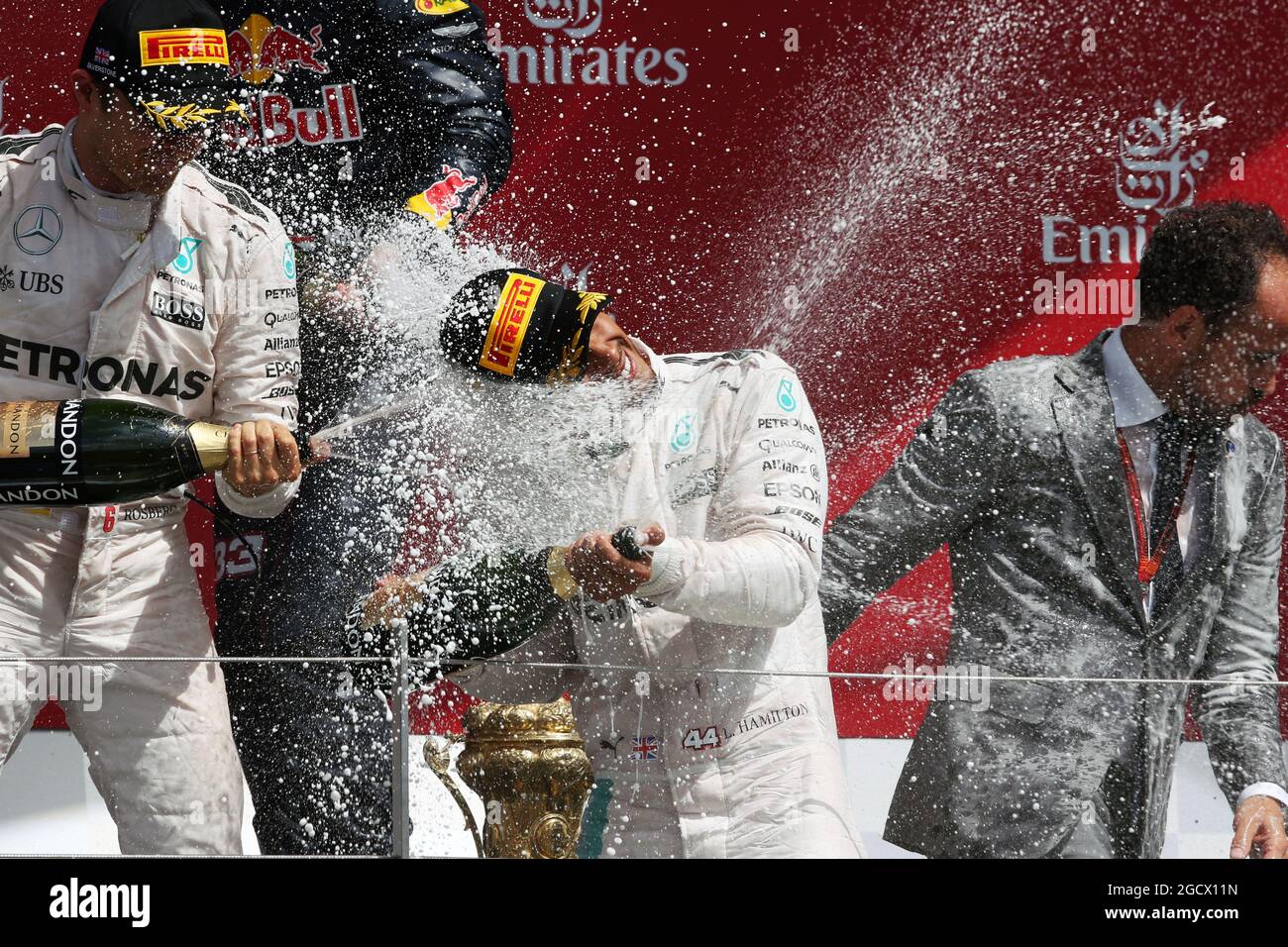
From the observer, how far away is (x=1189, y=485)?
2.56 meters

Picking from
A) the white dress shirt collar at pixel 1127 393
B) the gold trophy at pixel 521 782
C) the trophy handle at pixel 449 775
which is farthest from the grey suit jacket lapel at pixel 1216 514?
the trophy handle at pixel 449 775

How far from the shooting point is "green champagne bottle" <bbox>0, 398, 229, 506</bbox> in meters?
2.21

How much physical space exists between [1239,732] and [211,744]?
1.38 m

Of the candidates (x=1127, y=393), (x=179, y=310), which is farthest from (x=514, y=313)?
(x=1127, y=393)

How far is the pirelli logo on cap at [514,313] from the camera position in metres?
2.59

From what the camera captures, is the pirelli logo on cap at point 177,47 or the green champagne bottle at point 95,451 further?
the pirelli logo on cap at point 177,47

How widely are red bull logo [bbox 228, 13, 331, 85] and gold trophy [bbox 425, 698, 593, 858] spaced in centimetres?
148

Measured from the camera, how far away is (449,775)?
1962mm

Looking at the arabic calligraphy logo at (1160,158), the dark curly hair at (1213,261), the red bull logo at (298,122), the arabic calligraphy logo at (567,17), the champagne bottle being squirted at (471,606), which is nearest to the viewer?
the champagne bottle being squirted at (471,606)

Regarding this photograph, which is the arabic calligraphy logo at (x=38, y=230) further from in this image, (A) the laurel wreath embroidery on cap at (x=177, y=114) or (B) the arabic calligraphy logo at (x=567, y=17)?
(B) the arabic calligraphy logo at (x=567, y=17)

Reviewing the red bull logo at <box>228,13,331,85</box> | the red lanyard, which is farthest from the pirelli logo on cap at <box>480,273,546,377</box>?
the red lanyard
